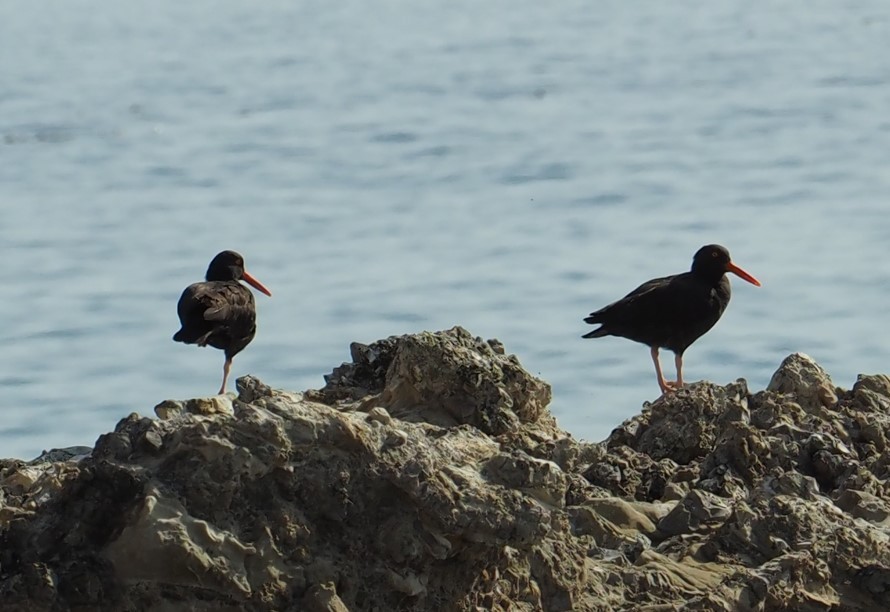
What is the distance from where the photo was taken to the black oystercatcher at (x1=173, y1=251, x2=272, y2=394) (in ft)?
50.9

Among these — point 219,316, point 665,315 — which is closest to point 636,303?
point 665,315

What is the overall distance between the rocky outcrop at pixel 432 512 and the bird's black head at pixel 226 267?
8.09 meters

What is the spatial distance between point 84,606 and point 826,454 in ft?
13.3

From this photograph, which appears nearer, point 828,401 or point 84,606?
point 84,606

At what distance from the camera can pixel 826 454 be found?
9.43 m

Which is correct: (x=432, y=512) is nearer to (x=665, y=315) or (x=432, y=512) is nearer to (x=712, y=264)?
(x=665, y=315)

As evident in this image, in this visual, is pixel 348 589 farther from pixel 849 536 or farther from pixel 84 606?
pixel 849 536

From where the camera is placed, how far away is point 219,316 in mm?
15508

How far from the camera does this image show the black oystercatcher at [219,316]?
15.5 meters

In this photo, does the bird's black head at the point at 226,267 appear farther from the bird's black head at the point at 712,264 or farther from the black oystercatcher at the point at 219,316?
the bird's black head at the point at 712,264

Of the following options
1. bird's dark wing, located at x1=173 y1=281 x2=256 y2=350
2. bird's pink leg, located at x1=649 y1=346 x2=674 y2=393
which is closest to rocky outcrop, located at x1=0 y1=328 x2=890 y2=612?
bird's pink leg, located at x1=649 y1=346 x2=674 y2=393

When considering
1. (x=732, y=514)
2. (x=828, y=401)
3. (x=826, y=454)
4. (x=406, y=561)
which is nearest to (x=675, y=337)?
(x=828, y=401)

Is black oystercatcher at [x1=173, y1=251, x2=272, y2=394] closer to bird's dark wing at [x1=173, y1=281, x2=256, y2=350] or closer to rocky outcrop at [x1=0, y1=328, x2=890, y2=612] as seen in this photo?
→ bird's dark wing at [x1=173, y1=281, x2=256, y2=350]

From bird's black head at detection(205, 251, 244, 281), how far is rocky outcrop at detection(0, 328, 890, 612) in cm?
809
